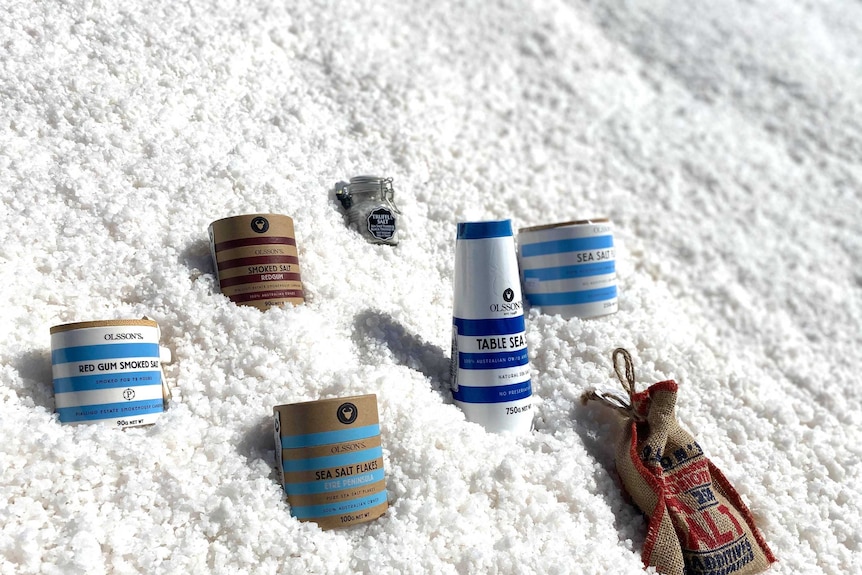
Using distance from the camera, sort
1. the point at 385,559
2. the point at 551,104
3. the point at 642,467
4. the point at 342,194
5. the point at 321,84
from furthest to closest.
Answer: the point at 551,104 < the point at 321,84 < the point at 342,194 < the point at 642,467 < the point at 385,559

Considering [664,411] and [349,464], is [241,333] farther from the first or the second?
[664,411]

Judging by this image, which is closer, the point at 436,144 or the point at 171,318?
the point at 171,318

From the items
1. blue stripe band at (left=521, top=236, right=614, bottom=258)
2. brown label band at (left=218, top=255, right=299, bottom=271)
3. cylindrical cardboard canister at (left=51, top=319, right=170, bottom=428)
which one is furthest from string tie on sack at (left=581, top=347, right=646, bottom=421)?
cylindrical cardboard canister at (left=51, top=319, right=170, bottom=428)

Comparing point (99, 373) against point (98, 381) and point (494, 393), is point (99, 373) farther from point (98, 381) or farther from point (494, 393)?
point (494, 393)

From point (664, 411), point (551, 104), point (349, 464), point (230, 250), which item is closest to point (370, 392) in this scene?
point (349, 464)

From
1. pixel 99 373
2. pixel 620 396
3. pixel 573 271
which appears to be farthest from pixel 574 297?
pixel 99 373

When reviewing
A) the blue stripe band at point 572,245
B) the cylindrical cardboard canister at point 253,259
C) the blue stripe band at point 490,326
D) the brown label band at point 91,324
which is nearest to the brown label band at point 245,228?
the cylindrical cardboard canister at point 253,259

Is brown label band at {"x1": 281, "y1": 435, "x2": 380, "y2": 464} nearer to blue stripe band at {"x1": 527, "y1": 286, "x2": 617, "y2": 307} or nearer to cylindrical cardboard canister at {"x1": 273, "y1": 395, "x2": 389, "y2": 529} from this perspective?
cylindrical cardboard canister at {"x1": 273, "y1": 395, "x2": 389, "y2": 529}
